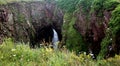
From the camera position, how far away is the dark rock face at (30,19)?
25516 millimetres

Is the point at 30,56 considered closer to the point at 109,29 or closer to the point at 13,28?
the point at 109,29

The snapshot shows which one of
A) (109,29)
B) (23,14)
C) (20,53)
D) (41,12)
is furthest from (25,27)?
(20,53)

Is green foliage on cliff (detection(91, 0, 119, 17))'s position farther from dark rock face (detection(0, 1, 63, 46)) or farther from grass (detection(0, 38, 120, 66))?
grass (detection(0, 38, 120, 66))

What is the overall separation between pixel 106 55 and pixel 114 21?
205 centimetres

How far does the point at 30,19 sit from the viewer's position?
95.8ft

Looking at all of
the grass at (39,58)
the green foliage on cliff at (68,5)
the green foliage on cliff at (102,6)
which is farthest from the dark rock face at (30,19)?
the grass at (39,58)

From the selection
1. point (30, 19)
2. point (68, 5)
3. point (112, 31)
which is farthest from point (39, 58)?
point (30, 19)

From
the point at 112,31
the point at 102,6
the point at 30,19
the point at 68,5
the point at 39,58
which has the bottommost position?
the point at 30,19

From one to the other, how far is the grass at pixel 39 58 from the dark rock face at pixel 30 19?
1441cm

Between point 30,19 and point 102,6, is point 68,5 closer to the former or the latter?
point 30,19

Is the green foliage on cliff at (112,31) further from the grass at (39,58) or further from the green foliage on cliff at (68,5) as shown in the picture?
the green foliage on cliff at (68,5)

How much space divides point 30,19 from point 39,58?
66.2 ft

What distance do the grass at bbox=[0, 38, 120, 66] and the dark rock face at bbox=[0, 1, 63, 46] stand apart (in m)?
14.4

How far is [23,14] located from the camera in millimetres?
28312
